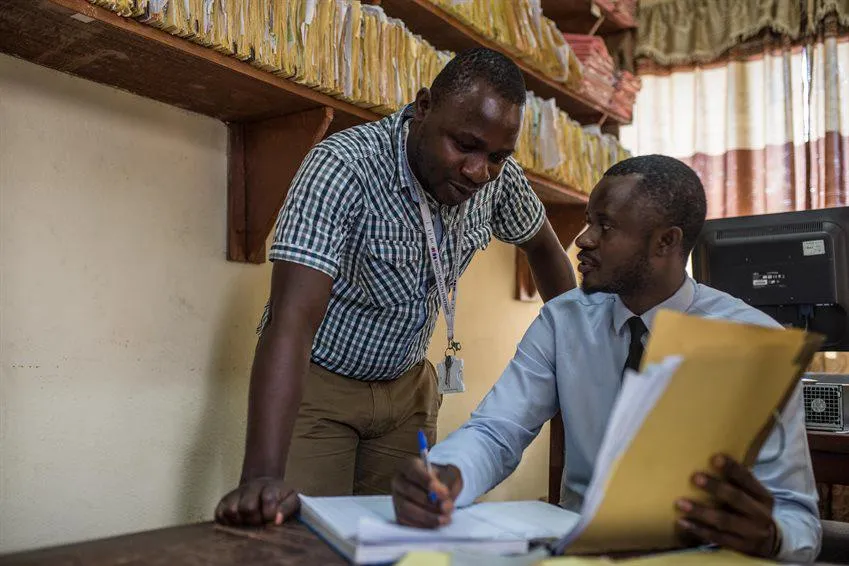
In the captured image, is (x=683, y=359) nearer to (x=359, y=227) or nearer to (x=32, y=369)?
(x=359, y=227)

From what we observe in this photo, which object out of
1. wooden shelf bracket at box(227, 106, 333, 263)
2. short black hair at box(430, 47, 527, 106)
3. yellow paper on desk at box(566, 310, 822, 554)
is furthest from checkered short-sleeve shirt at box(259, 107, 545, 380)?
yellow paper on desk at box(566, 310, 822, 554)

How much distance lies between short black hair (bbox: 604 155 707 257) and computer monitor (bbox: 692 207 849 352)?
78cm

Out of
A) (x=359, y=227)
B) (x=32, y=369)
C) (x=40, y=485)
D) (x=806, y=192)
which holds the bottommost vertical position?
(x=40, y=485)

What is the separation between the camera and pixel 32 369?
64.7 inches

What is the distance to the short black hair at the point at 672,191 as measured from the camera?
1.31m

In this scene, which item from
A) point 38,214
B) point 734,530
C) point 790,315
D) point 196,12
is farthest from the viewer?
point 790,315

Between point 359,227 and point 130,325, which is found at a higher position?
point 359,227

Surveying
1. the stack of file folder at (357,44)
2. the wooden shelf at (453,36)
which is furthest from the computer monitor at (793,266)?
the wooden shelf at (453,36)

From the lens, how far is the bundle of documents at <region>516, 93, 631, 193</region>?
2.63 m

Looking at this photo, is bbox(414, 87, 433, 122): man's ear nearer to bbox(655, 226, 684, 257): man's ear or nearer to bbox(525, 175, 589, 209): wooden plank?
bbox(655, 226, 684, 257): man's ear

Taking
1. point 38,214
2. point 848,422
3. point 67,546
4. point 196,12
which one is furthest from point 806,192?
point 67,546

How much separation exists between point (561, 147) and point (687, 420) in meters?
2.20

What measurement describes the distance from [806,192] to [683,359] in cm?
316

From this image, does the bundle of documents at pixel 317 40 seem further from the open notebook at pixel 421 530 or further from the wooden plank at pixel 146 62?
the open notebook at pixel 421 530
